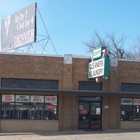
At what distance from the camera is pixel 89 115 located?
24.1 metres

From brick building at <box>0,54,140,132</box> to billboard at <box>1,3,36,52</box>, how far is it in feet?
9.36

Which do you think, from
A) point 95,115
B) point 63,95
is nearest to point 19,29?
point 63,95

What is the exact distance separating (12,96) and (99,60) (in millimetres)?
6914

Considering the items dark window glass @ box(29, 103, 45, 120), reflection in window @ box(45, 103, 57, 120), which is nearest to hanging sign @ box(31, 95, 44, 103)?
dark window glass @ box(29, 103, 45, 120)

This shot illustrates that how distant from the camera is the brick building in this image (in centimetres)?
2248

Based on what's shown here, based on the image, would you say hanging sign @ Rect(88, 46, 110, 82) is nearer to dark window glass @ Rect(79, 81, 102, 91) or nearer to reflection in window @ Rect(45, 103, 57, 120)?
dark window glass @ Rect(79, 81, 102, 91)

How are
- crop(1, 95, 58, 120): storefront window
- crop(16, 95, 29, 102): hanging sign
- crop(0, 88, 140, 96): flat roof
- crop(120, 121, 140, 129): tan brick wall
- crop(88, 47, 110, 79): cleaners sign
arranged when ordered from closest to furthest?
crop(88, 47, 110, 79): cleaners sign
crop(0, 88, 140, 96): flat roof
crop(1, 95, 58, 120): storefront window
crop(16, 95, 29, 102): hanging sign
crop(120, 121, 140, 129): tan brick wall

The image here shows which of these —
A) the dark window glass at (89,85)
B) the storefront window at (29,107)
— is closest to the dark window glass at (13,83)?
the storefront window at (29,107)

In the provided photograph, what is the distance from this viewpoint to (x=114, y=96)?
80.3 ft

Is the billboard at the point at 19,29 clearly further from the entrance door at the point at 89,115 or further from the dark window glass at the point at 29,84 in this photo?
the entrance door at the point at 89,115

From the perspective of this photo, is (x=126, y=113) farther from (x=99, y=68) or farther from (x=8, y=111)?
(x=8, y=111)

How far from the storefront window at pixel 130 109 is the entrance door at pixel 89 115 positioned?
6.60 ft

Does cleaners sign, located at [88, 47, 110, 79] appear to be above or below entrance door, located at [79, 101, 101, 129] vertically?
above

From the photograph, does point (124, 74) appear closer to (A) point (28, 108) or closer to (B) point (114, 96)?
(B) point (114, 96)
